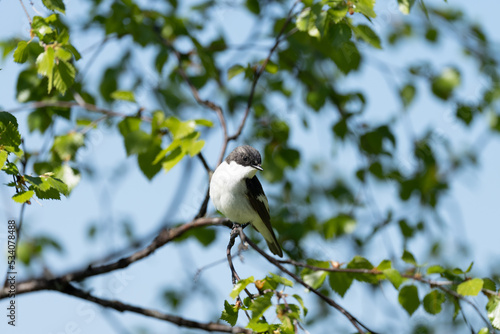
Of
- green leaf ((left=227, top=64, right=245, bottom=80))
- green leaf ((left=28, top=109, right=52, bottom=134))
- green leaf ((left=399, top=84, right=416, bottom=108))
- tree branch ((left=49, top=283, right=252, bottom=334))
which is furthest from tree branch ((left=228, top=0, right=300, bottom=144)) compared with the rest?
green leaf ((left=399, top=84, right=416, bottom=108))

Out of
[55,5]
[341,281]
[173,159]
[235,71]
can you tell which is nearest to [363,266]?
[341,281]

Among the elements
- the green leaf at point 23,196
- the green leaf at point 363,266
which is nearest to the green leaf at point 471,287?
the green leaf at point 363,266

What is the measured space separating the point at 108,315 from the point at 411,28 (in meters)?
5.83

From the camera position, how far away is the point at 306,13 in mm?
3562

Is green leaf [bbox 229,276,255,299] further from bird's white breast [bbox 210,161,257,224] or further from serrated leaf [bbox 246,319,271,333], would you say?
bird's white breast [bbox 210,161,257,224]

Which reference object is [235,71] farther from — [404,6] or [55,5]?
[55,5]

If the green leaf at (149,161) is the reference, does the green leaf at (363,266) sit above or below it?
below

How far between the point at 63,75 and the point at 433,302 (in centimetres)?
250

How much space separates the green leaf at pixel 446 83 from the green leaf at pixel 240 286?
4050mm

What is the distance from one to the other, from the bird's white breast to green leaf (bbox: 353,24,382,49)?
1397 millimetres

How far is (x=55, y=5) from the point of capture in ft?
9.73

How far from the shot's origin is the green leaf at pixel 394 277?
3.17 metres

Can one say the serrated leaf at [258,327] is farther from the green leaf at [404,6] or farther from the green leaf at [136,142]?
the green leaf at [404,6]

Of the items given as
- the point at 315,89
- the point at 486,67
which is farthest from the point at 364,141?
the point at 486,67
